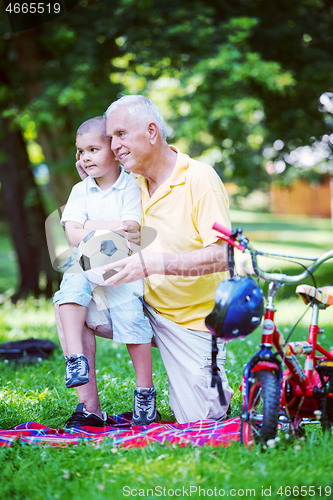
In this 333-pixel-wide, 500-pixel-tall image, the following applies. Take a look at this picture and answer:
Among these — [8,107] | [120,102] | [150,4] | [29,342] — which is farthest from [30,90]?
[120,102]

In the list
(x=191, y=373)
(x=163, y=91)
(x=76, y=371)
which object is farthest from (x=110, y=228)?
(x=163, y=91)

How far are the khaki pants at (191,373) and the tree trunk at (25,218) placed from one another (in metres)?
6.36

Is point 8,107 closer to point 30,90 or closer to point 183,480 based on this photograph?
point 30,90

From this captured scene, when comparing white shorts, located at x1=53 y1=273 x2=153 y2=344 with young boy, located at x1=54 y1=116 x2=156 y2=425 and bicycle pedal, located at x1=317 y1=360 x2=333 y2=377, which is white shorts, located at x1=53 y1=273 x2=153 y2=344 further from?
bicycle pedal, located at x1=317 y1=360 x2=333 y2=377

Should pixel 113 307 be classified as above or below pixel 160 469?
above

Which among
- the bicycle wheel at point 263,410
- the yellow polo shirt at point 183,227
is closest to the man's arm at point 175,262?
the yellow polo shirt at point 183,227

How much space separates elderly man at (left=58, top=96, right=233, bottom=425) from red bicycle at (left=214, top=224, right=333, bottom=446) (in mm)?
407

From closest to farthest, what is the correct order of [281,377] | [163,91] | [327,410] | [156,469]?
1. [156,469]
2. [281,377]
3. [327,410]
4. [163,91]

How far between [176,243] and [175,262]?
220mm

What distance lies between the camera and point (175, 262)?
2.63 m

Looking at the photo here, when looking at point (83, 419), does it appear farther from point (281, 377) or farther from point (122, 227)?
point (281, 377)

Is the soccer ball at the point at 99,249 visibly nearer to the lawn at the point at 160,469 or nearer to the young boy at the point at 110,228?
the young boy at the point at 110,228

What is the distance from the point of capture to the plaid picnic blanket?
7.98ft

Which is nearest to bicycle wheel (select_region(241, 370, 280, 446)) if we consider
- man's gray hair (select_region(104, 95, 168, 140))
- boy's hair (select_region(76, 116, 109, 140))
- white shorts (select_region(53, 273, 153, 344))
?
white shorts (select_region(53, 273, 153, 344))
